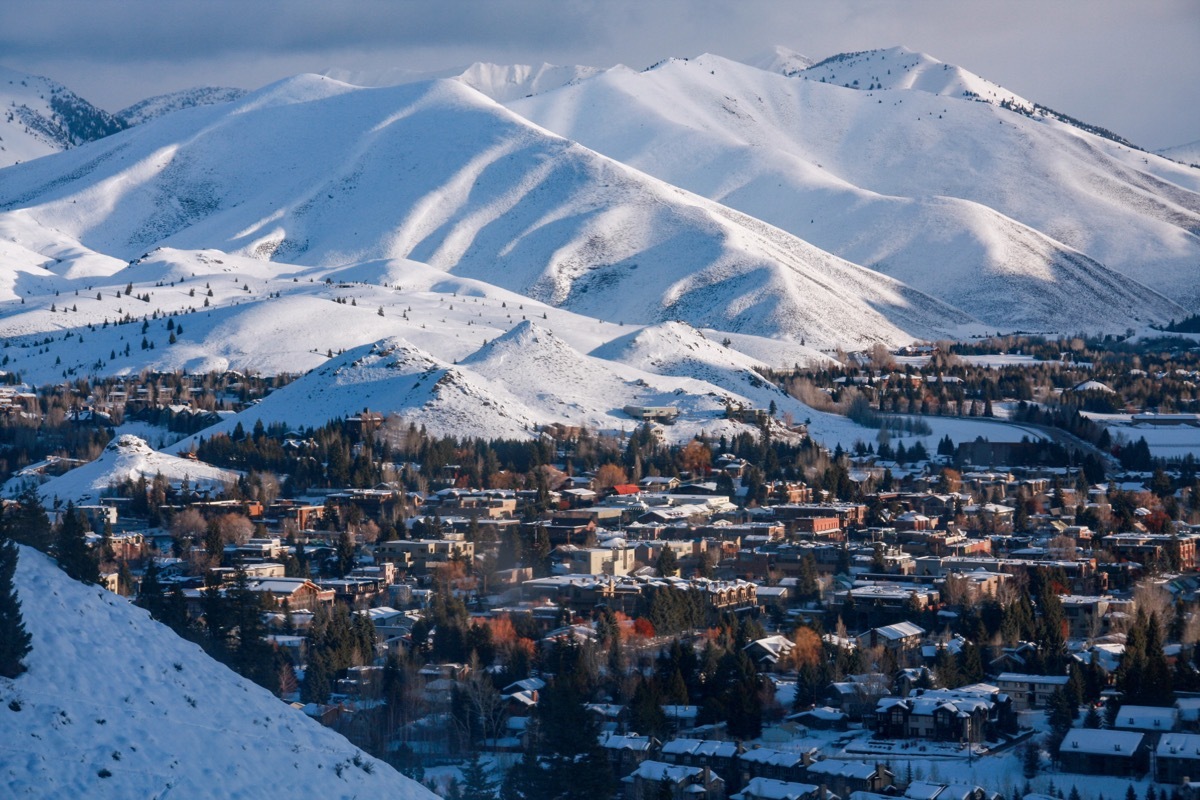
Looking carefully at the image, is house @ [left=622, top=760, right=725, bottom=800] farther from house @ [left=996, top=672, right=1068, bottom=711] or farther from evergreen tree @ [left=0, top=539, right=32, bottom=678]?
evergreen tree @ [left=0, top=539, right=32, bottom=678]

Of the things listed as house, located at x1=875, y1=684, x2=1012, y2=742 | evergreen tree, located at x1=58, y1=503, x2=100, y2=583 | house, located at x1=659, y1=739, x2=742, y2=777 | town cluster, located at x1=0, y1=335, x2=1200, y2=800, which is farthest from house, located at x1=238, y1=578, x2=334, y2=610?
evergreen tree, located at x1=58, y1=503, x2=100, y2=583

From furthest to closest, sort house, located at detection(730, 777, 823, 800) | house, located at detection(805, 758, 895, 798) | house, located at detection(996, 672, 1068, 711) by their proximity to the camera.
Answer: house, located at detection(996, 672, 1068, 711) < house, located at detection(805, 758, 895, 798) < house, located at detection(730, 777, 823, 800)

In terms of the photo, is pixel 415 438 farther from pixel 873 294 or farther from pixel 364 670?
pixel 873 294

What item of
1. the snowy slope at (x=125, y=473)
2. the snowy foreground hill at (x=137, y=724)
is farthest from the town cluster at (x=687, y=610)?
the snowy foreground hill at (x=137, y=724)

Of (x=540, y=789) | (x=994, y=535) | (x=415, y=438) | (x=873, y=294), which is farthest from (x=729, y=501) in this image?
(x=873, y=294)

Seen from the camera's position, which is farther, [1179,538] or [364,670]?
[1179,538]
